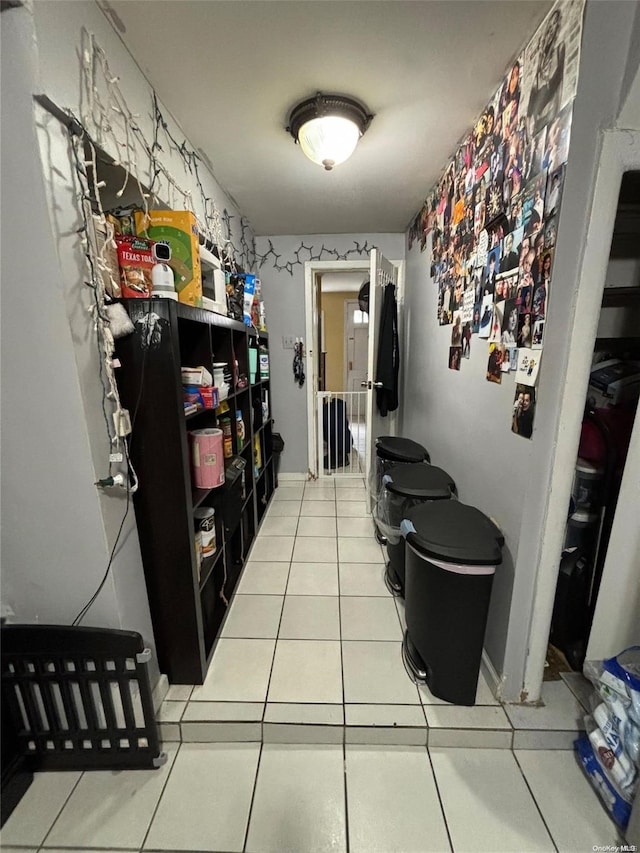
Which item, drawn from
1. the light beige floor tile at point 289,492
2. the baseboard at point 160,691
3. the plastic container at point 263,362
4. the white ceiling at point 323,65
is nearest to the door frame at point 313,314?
the light beige floor tile at point 289,492

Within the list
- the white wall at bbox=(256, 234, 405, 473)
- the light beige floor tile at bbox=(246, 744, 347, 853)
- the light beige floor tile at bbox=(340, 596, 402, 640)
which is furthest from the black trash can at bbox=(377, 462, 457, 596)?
the white wall at bbox=(256, 234, 405, 473)

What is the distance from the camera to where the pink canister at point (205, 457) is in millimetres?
1311

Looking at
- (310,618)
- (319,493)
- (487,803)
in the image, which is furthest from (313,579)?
(319,493)

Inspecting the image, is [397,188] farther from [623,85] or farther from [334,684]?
[334,684]

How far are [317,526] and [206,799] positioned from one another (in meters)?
1.56

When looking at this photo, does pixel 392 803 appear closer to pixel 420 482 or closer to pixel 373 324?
pixel 420 482

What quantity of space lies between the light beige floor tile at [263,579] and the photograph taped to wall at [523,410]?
1.44 meters

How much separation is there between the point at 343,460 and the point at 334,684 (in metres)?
2.41

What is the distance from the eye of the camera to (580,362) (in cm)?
93

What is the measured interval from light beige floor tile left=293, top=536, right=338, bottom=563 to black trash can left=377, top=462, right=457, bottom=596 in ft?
1.33

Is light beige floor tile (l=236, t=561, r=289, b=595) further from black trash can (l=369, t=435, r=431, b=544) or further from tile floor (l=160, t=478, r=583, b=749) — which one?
black trash can (l=369, t=435, r=431, b=544)

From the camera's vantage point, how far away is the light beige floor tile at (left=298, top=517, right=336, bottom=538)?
7.82 ft

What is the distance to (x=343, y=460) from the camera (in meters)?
3.60

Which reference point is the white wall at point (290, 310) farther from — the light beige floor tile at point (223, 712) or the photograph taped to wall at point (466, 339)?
the light beige floor tile at point (223, 712)
